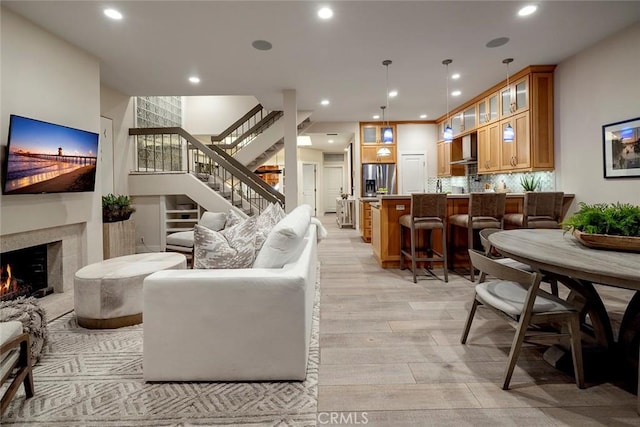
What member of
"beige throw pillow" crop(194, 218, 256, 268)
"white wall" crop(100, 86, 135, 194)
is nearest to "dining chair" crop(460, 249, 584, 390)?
"beige throw pillow" crop(194, 218, 256, 268)

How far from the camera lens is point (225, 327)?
1.84m

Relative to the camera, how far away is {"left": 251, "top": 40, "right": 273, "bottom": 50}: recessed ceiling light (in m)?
3.78

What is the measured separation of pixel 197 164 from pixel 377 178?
4.24m

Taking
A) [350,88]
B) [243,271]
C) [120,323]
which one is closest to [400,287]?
[243,271]

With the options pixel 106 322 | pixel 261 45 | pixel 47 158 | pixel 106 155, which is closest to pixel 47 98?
pixel 47 158

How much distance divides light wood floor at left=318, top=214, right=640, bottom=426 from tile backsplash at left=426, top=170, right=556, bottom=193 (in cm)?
209

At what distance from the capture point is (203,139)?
9453mm

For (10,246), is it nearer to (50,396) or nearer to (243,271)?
(50,396)

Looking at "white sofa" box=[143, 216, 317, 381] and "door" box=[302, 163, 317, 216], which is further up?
"door" box=[302, 163, 317, 216]

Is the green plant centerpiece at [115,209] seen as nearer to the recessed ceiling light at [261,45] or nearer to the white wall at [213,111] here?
the recessed ceiling light at [261,45]

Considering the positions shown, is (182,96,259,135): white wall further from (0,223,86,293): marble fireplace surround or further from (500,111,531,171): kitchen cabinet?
(500,111,531,171): kitchen cabinet

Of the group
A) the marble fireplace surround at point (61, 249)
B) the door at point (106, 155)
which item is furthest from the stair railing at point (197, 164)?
the marble fireplace surround at point (61, 249)

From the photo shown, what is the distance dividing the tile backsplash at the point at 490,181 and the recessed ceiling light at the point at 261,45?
439 cm

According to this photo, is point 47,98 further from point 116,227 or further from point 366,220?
point 366,220
